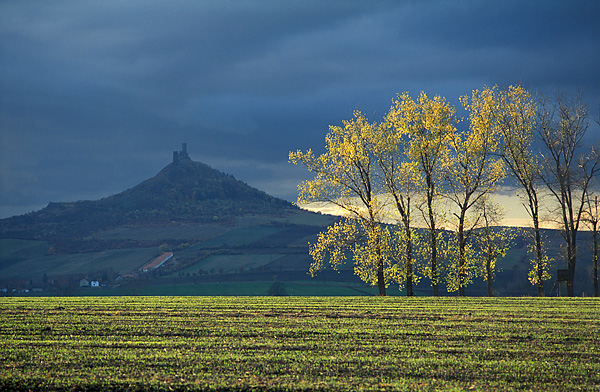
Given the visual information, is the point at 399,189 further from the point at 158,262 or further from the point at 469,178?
the point at 158,262

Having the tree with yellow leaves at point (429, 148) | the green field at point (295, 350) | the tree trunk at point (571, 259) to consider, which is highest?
the tree with yellow leaves at point (429, 148)

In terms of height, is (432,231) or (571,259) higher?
(432,231)

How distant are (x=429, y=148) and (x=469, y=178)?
324 centimetres

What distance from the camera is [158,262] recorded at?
493 feet

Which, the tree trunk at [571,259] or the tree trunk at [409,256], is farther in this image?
the tree trunk at [571,259]

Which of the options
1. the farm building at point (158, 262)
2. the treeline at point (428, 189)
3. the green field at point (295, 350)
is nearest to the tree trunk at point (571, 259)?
the treeline at point (428, 189)

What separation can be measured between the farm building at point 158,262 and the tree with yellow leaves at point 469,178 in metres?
119

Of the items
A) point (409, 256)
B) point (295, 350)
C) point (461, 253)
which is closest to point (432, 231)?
point (409, 256)

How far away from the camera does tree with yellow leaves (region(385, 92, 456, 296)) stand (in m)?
36.1

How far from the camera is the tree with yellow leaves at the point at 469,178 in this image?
1421 inches

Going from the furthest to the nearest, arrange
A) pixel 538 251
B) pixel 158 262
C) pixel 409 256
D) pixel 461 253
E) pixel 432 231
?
pixel 158 262
pixel 538 251
pixel 461 253
pixel 409 256
pixel 432 231

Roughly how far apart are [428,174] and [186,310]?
20.6 m

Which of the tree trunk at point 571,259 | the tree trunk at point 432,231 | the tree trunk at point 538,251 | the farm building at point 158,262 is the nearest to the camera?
the tree trunk at point 432,231

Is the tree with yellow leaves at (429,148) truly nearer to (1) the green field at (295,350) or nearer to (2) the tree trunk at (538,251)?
(2) the tree trunk at (538,251)
